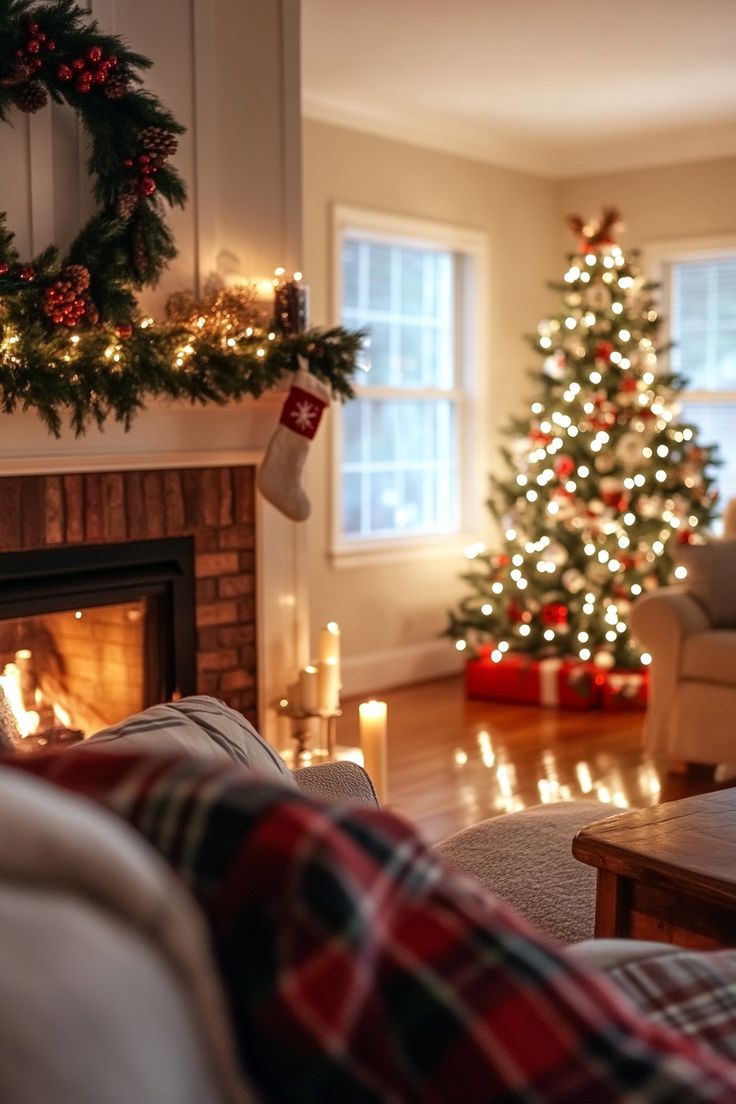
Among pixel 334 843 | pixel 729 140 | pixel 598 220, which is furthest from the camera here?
pixel 598 220

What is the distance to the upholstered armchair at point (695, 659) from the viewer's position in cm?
462

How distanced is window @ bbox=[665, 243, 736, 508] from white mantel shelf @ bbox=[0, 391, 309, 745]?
336 centimetres

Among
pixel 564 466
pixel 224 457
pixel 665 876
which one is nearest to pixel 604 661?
pixel 564 466

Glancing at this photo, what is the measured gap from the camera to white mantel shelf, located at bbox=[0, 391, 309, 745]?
11.2ft

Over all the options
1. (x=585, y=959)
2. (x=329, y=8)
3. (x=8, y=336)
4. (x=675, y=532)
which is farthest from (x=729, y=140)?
(x=585, y=959)

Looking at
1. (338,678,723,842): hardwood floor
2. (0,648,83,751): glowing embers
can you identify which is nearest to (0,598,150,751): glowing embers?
(0,648,83,751): glowing embers

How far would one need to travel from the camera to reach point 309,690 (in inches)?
159

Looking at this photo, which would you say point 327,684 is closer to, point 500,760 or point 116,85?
point 500,760

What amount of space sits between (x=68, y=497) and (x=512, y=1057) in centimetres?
294

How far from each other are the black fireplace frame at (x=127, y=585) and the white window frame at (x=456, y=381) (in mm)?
2191

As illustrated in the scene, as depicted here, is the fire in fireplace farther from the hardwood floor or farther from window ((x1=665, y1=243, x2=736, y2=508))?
window ((x1=665, y1=243, x2=736, y2=508))

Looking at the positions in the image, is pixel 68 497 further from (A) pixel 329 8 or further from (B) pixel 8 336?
(A) pixel 329 8

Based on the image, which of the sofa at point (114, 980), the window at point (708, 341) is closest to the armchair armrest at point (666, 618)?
the window at point (708, 341)

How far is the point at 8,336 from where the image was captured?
3.10m
